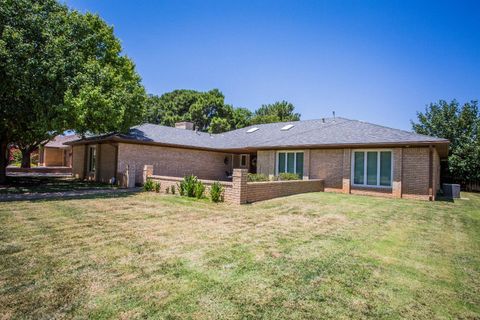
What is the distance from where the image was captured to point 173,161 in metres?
20.7

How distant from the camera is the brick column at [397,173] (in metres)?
14.8

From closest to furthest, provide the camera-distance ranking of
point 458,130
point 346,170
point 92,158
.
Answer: point 346,170
point 92,158
point 458,130

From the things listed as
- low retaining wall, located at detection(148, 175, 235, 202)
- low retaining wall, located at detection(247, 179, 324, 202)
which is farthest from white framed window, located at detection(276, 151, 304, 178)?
low retaining wall, located at detection(148, 175, 235, 202)

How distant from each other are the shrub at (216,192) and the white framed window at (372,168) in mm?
8813

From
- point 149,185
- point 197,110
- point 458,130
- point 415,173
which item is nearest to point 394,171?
point 415,173

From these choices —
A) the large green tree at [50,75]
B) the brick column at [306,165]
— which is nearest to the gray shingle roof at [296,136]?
the brick column at [306,165]

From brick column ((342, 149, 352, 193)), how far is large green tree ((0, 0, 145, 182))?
12657 mm

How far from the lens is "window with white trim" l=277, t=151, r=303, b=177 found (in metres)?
18.7

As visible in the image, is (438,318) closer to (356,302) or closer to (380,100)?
(356,302)

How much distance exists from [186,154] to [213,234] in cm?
1569

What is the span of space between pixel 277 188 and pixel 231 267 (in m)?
8.87

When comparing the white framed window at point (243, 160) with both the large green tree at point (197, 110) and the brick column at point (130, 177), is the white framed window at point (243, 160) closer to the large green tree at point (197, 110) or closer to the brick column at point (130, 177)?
the brick column at point (130, 177)

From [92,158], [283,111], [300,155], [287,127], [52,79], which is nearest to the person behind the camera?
[52,79]

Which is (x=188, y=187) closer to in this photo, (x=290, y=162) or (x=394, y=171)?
(x=290, y=162)
